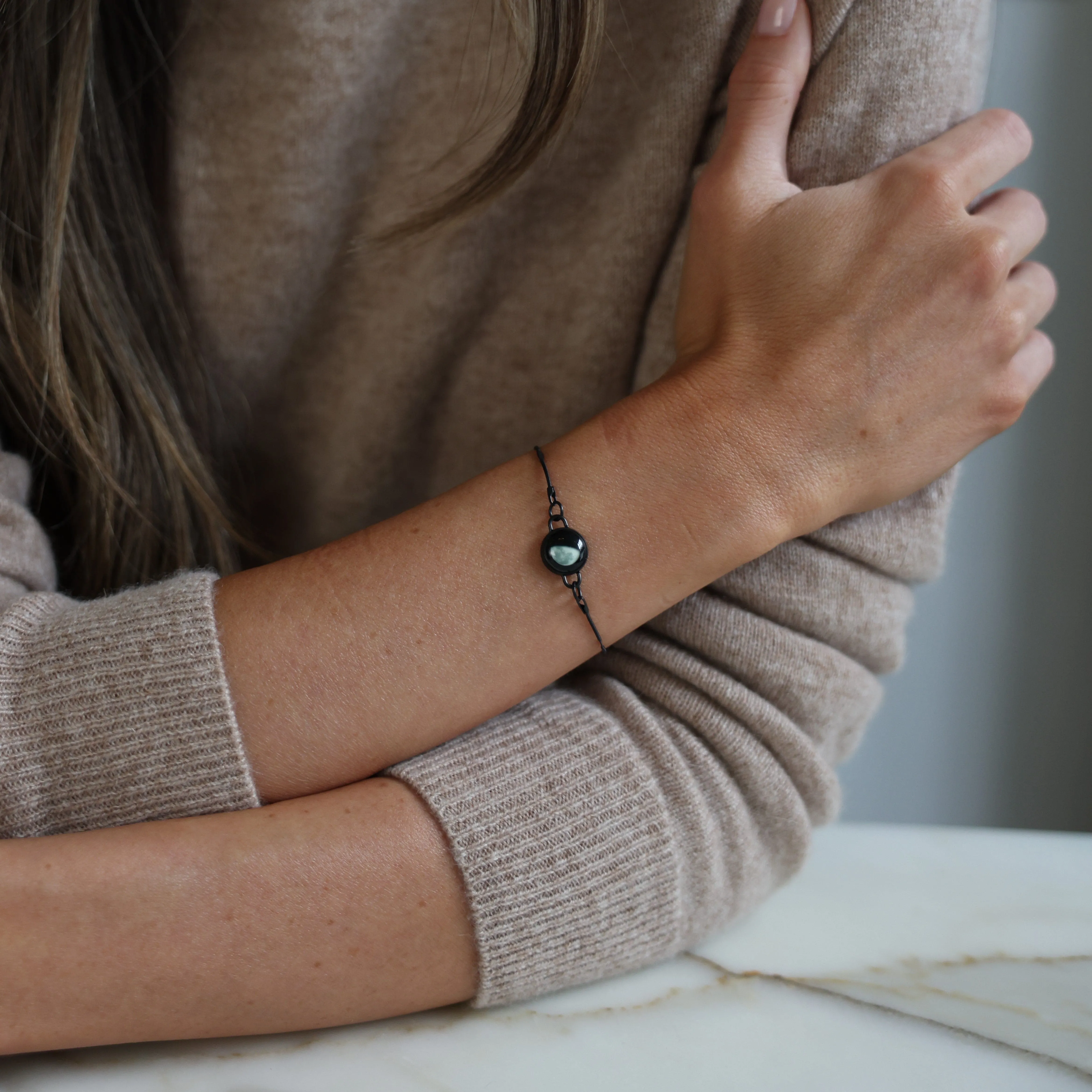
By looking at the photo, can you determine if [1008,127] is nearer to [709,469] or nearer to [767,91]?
[767,91]

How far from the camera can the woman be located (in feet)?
1.70

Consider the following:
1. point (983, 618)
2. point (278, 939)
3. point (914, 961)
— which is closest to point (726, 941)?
point (914, 961)

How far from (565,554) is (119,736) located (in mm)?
273

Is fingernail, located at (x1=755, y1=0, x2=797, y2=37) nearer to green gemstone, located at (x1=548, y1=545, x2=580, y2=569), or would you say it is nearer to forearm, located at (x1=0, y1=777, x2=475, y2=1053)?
green gemstone, located at (x1=548, y1=545, x2=580, y2=569)

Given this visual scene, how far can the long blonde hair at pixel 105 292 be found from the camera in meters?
0.68

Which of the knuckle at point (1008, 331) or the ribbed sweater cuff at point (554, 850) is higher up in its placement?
the knuckle at point (1008, 331)

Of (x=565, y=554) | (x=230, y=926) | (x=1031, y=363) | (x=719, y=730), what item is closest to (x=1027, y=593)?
(x=1031, y=363)

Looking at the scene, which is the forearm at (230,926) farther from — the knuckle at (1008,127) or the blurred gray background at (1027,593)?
the blurred gray background at (1027,593)

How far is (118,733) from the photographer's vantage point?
539 millimetres

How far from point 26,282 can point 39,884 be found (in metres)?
0.45

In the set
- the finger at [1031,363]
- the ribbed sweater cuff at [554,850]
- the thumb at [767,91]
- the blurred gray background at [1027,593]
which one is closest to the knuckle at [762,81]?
the thumb at [767,91]

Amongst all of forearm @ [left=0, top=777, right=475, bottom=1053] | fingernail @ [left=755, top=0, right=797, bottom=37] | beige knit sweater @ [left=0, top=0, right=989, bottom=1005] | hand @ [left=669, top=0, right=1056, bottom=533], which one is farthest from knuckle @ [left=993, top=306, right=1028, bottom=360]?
forearm @ [left=0, top=777, right=475, bottom=1053]

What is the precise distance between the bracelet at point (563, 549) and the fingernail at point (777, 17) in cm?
31

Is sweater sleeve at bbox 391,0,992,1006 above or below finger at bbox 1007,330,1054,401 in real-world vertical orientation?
below
